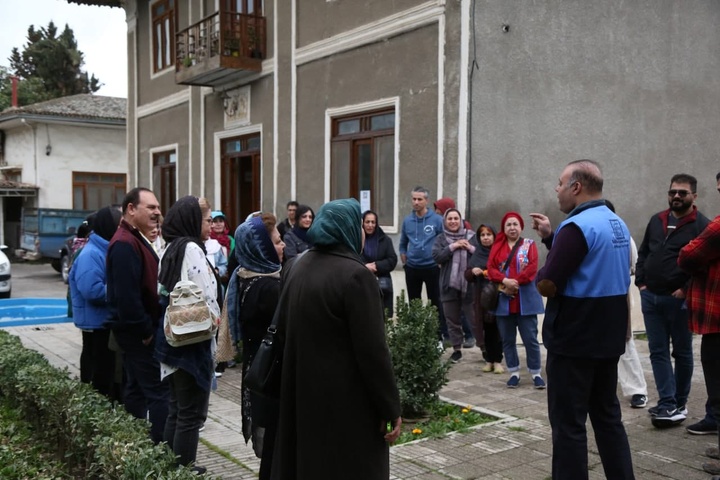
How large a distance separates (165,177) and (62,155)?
41.8 feet

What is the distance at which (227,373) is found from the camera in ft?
26.4

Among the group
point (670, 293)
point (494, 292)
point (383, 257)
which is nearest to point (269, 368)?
point (670, 293)

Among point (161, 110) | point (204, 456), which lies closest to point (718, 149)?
point (204, 456)

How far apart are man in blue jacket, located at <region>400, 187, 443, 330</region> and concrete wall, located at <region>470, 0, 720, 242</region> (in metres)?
0.98

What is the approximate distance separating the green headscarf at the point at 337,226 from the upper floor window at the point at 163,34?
16031 millimetres

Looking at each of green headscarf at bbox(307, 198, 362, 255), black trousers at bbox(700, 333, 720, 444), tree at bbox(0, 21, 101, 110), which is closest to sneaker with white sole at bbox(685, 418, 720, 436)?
black trousers at bbox(700, 333, 720, 444)

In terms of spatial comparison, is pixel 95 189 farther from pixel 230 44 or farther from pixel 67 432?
pixel 67 432

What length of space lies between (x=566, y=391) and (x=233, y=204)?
499 inches

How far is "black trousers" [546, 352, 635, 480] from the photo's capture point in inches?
156

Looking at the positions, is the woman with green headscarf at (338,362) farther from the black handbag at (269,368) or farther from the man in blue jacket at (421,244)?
the man in blue jacket at (421,244)

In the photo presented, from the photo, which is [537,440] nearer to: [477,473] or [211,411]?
[477,473]

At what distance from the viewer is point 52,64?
167 ft

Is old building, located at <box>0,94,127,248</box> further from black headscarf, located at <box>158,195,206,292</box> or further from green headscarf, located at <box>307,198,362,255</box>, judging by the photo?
green headscarf, located at <box>307,198,362,255</box>

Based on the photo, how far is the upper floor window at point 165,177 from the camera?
1858 cm
